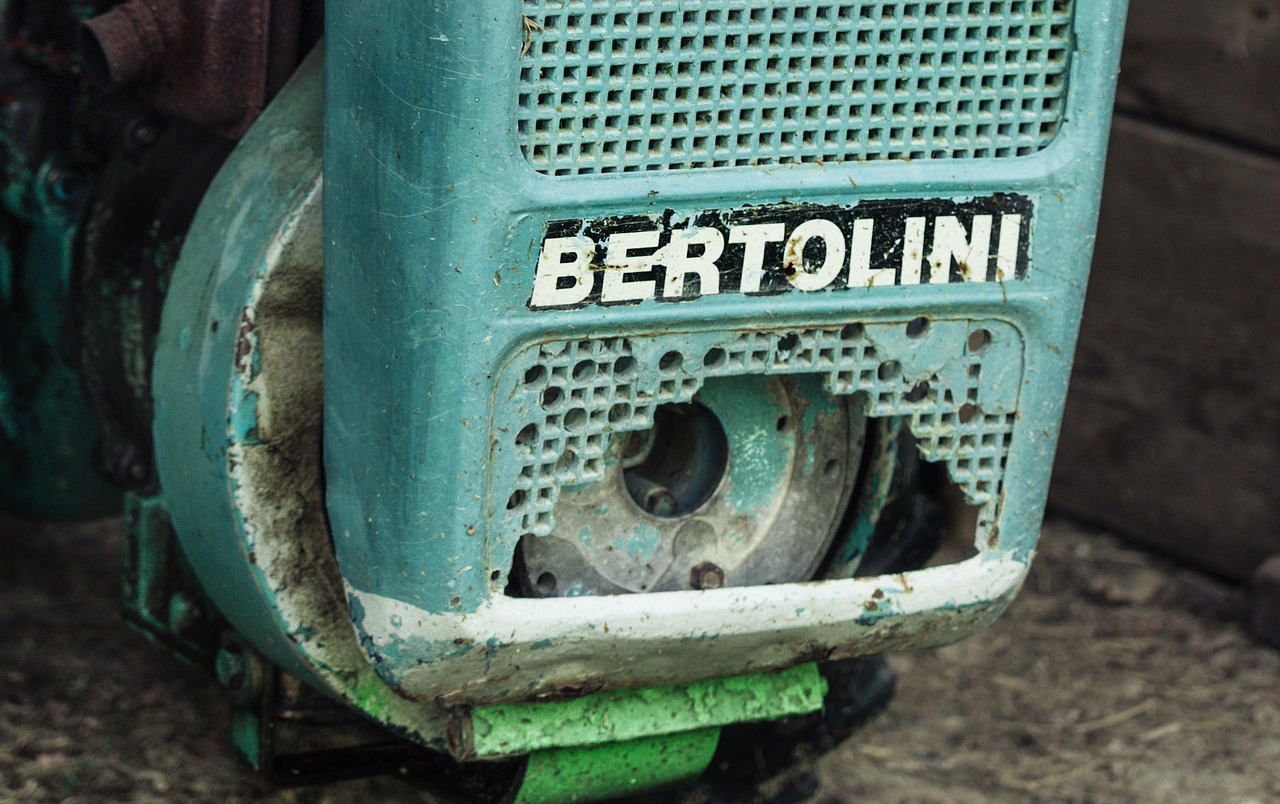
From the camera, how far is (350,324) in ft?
4.91

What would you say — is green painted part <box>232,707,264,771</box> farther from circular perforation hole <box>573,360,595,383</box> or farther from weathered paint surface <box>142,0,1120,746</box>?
circular perforation hole <box>573,360,595,383</box>

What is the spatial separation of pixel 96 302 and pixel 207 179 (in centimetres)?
25

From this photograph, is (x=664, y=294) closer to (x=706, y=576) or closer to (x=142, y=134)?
(x=706, y=576)

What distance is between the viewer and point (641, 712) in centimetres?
176

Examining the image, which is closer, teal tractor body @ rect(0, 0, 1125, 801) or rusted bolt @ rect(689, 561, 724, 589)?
teal tractor body @ rect(0, 0, 1125, 801)

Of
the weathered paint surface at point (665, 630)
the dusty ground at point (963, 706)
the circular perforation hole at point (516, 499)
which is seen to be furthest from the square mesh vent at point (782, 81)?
the dusty ground at point (963, 706)

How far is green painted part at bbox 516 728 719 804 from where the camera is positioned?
1766 mm

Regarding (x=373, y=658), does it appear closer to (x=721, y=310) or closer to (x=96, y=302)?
(x=721, y=310)

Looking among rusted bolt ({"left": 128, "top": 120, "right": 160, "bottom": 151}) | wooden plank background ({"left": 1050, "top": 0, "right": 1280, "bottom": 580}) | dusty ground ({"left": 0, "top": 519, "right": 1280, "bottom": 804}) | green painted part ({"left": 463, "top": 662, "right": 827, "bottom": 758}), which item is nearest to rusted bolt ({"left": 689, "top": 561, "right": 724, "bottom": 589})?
green painted part ({"left": 463, "top": 662, "right": 827, "bottom": 758})

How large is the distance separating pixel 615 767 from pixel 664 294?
0.57 meters

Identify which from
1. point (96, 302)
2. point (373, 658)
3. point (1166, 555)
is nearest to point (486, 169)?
point (373, 658)

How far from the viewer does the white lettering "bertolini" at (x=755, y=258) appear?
4.79ft

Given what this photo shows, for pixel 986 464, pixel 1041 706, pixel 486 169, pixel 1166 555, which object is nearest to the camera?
pixel 486 169

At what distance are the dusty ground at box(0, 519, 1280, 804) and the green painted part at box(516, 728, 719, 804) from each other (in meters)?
0.43
